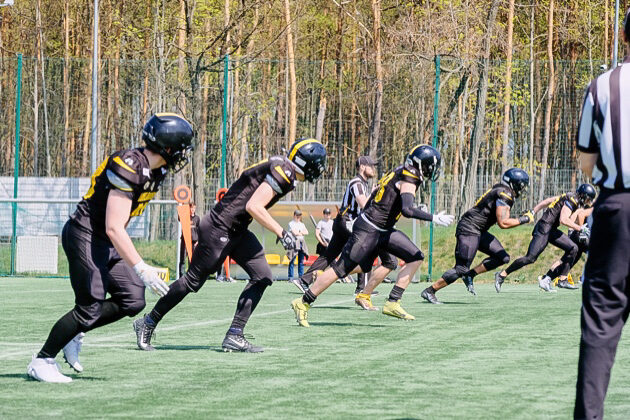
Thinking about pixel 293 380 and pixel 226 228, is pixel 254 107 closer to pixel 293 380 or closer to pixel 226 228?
pixel 226 228

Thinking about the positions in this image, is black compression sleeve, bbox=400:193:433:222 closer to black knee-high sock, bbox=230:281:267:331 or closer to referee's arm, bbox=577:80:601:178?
black knee-high sock, bbox=230:281:267:331

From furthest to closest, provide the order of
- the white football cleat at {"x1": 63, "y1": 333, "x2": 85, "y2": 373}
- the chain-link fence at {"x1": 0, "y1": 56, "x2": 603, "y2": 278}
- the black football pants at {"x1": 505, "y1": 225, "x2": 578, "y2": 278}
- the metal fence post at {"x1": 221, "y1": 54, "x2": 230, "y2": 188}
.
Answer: the chain-link fence at {"x1": 0, "y1": 56, "x2": 603, "y2": 278} → the metal fence post at {"x1": 221, "y1": 54, "x2": 230, "y2": 188} → the black football pants at {"x1": 505, "y1": 225, "x2": 578, "y2": 278} → the white football cleat at {"x1": 63, "y1": 333, "x2": 85, "y2": 373}

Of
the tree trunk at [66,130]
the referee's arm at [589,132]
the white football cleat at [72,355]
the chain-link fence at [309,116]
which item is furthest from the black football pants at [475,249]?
the tree trunk at [66,130]

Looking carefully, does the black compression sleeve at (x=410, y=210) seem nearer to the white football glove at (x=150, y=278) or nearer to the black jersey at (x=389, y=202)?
the black jersey at (x=389, y=202)

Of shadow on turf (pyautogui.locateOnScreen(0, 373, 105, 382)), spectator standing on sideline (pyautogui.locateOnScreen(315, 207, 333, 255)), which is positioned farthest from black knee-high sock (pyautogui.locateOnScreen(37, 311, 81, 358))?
spectator standing on sideline (pyautogui.locateOnScreen(315, 207, 333, 255))

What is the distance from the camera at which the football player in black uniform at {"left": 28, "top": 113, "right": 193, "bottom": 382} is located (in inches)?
301

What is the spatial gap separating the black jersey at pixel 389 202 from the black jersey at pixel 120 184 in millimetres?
6039

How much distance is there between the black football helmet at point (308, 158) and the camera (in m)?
10.1

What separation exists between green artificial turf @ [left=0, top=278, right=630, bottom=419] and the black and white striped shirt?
1.82m

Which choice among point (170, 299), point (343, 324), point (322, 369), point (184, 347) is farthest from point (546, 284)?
point (322, 369)

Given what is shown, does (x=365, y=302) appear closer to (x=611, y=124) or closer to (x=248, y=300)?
(x=248, y=300)

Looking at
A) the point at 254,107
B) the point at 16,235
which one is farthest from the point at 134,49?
the point at 16,235

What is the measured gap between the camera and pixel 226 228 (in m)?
10.1

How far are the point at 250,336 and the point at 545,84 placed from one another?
1754 centimetres
